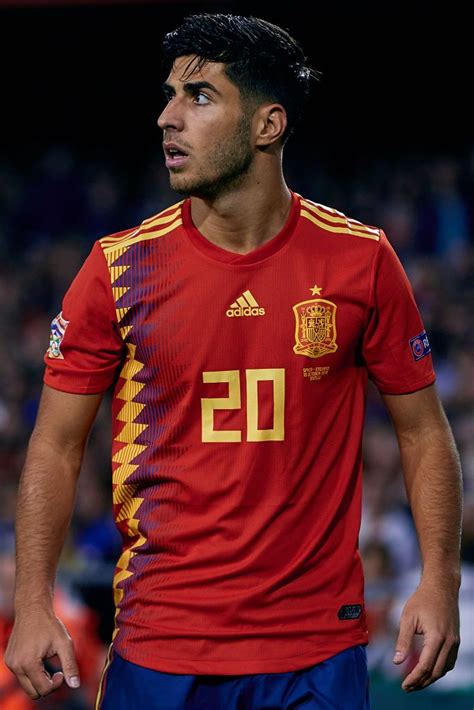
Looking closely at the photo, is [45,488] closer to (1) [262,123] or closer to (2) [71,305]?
(2) [71,305]

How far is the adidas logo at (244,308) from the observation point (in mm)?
3256

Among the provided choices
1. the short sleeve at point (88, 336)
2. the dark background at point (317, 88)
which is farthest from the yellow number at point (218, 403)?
the dark background at point (317, 88)

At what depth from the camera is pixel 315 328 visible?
129 inches

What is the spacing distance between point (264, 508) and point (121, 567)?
44 centimetres

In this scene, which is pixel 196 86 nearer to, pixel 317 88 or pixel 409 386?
pixel 409 386

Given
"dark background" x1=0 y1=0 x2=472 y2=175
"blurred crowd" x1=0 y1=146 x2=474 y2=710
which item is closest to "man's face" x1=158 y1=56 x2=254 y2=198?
"blurred crowd" x1=0 y1=146 x2=474 y2=710

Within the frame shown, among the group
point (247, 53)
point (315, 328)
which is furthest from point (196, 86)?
point (315, 328)

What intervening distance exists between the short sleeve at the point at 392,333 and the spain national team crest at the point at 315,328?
0.10 meters

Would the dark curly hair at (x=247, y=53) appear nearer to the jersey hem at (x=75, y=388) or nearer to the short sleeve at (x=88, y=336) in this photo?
the short sleeve at (x=88, y=336)

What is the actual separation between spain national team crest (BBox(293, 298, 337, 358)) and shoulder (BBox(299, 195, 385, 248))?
202 mm

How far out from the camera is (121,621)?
10.9 feet

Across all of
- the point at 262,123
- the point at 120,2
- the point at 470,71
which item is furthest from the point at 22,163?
the point at 262,123

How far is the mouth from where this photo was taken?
3.24 metres

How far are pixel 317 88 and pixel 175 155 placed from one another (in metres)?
9.38
